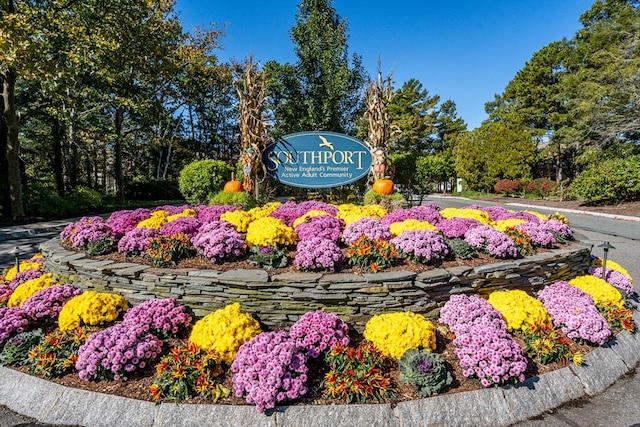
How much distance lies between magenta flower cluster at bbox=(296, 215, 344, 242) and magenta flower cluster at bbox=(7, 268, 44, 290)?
11.7 feet

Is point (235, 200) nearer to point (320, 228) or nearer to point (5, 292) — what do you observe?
point (320, 228)

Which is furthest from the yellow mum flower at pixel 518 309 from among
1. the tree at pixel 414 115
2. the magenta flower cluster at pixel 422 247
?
the tree at pixel 414 115

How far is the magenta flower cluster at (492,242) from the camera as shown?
12.5 ft

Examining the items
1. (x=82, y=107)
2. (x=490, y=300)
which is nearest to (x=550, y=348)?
(x=490, y=300)

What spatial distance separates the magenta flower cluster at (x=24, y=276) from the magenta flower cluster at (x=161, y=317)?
2251 millimetres

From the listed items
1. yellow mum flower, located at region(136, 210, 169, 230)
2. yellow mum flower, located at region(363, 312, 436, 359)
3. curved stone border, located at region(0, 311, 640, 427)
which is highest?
yellow mum flower, located at region(136, 210, 169, 230)

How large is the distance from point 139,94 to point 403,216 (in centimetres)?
1326

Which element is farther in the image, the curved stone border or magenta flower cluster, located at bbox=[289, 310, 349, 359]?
magenta flower cluster, located at bbox=[289, 310, 349, 359]

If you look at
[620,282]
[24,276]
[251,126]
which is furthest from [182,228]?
[620,282]

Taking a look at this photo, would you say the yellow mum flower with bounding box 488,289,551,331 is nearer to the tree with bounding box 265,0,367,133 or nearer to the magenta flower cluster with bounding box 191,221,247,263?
the magenta flower cluster with bounding box 191,221,247,263

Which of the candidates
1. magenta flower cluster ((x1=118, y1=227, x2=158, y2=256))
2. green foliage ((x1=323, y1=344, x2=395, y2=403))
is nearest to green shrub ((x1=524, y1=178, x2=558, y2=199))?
green foliage ((x1=323, y1=344, x2=395, y2=403))

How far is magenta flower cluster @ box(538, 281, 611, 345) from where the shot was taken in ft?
10.5

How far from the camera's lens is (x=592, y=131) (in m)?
17.5

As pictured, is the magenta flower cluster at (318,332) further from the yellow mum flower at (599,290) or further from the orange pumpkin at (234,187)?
the orange pumpkin at (234,187)
